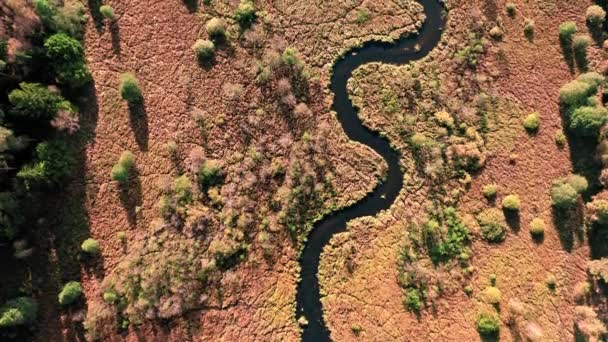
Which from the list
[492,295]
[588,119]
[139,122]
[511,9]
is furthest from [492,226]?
[139,122]

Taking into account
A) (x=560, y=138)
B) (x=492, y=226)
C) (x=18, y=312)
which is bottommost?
(x=18, y=312)

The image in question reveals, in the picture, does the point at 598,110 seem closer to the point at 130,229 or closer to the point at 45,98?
the point at 130,229

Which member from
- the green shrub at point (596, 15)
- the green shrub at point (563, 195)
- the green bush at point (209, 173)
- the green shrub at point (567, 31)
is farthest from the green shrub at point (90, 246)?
the green shrub at point (596, 15)

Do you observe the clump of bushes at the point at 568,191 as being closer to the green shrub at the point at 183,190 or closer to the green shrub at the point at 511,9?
the green shrub at the point at 511,9

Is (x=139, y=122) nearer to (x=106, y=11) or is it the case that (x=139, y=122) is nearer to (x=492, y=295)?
(x=106, y=11)

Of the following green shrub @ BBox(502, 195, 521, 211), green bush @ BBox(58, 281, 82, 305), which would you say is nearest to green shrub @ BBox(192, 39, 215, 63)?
green bush @ BBox(58, 281, 82, 305)

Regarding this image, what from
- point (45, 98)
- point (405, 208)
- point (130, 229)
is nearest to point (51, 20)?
point (45, 98)
